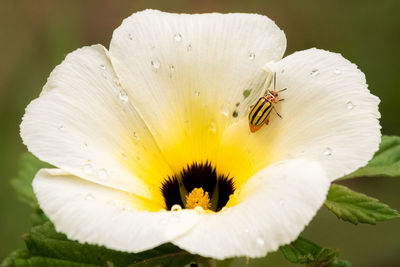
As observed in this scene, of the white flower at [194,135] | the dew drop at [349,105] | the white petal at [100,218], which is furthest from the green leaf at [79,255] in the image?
the dew drop at [349,105]

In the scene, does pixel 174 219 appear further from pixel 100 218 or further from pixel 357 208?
pixel 357 208

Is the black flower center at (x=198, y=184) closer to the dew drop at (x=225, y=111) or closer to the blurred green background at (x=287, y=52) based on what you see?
the dew drop at (x=225, y=111)

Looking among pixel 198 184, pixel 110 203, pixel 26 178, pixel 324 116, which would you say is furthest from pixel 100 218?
pixel 26 178

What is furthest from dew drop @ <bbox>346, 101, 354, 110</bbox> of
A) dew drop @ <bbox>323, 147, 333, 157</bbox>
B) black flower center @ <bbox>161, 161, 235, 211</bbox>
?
black flower center @ <bbox>161, 161, 235, 211</bbox>

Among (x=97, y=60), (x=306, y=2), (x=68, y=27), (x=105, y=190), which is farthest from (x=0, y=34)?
(x=105, y=190)

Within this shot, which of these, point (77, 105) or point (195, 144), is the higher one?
point (77, 105)

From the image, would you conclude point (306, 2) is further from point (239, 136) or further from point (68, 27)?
point (239, 136)
